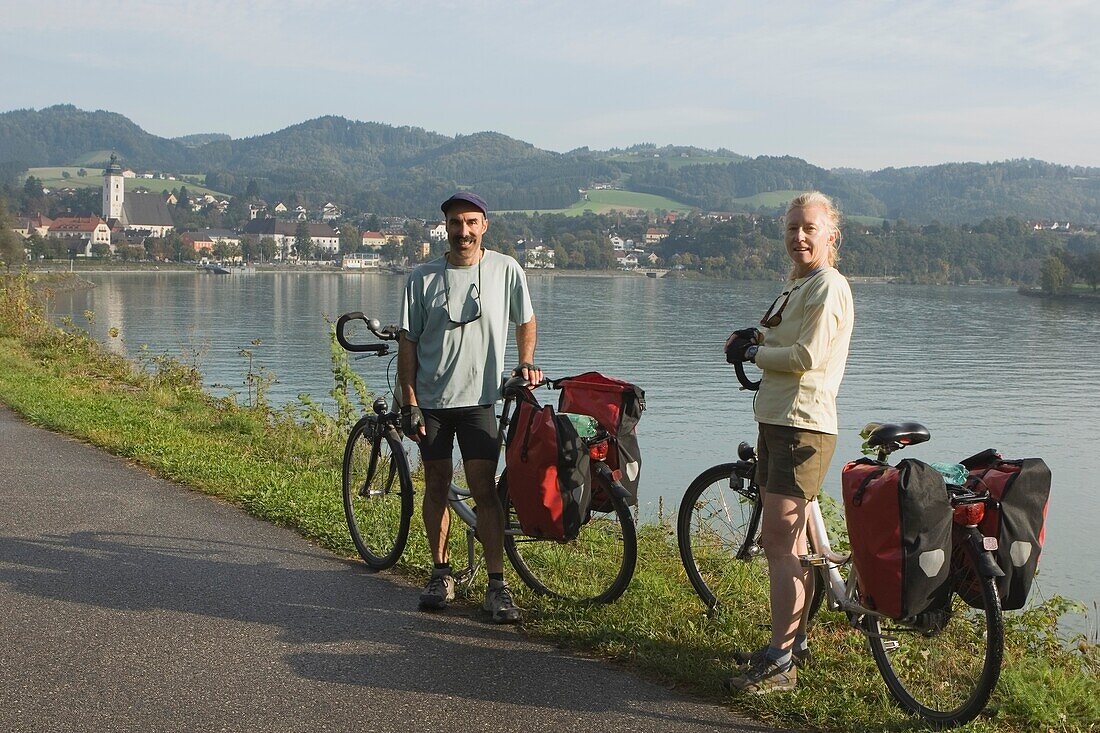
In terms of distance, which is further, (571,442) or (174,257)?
(174,257)

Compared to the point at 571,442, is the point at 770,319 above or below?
above

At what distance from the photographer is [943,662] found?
12.8ft

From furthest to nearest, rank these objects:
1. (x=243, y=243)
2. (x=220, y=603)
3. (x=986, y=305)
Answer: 1. (x=243, y=243)
2. (x=986, y=305)
3. (x=220, y=603)

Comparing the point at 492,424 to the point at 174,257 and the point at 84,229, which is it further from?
the point at 84,229

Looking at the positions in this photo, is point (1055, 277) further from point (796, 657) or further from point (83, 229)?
point (83, 229)

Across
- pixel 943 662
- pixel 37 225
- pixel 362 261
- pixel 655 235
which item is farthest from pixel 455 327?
pixel 37 225

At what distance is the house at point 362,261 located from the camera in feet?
484

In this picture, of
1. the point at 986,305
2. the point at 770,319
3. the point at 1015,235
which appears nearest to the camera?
the point at 770,319

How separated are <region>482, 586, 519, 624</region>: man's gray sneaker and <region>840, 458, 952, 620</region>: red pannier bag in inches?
61.4

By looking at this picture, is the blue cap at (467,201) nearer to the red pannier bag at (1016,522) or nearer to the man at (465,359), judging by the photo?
the man at (465,359)

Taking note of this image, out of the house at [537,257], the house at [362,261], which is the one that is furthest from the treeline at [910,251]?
the house at [362,261]

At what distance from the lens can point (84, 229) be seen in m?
160

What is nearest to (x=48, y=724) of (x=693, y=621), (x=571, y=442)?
(x=571, y=442)

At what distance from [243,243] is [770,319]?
15993 centimetres
